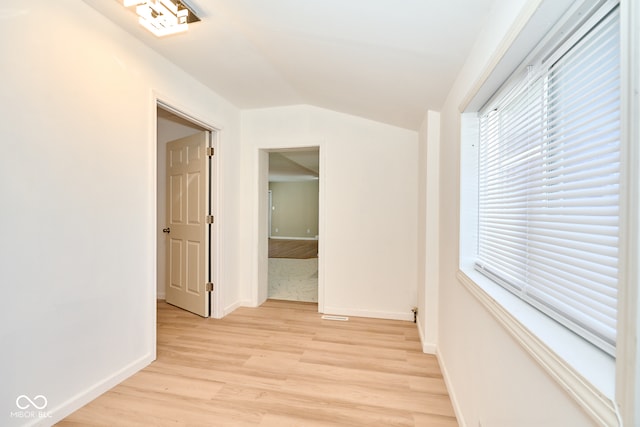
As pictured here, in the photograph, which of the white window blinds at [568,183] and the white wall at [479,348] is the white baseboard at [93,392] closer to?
the white wall at [479,348]

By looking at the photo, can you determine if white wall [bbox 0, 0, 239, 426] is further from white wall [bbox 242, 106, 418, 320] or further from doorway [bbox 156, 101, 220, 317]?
white wall [bbox 242, 106, 418, 320]

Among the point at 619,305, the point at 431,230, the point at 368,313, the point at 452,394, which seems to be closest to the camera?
the point at 619,305

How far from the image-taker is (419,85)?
1977 mm

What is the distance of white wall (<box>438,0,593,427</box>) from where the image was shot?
0.82 metres

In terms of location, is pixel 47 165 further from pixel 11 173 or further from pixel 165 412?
pixel 165 412

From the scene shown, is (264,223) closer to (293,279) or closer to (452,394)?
(293,279)

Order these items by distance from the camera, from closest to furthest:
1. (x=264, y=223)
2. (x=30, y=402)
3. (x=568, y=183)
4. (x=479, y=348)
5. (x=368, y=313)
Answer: (x=568, y=183), (x=479, y=348), (x=30, y=402), (x=368, y=313), (x=264, y=223)

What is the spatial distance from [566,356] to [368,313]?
2.61 meters

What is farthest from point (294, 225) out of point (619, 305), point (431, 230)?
point (619, 305)

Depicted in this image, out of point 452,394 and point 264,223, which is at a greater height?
point 264,223

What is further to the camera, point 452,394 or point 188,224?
point 188,224

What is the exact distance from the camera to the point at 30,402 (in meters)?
1.46

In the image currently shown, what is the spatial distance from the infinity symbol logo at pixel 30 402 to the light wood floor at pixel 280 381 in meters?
0.17

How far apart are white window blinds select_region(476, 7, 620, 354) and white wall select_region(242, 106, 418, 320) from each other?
1.76 metres
